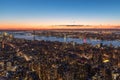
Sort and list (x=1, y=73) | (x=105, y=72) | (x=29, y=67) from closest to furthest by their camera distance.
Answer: (x=105, y=72), (x=1, y=73), (x=29, y=67)

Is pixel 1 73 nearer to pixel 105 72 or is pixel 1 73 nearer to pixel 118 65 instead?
pixel 105 72

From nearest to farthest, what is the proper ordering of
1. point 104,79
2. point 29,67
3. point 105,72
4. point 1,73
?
point 104,79 → point 105,72 → point 1,73 → point 29,67

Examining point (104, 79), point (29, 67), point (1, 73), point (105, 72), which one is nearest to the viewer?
point (104, 79)

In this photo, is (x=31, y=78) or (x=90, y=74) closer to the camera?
(x=31, y=78)

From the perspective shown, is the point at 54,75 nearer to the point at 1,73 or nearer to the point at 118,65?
the point at 1,73

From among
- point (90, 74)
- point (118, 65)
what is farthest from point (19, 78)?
point (118, 65)

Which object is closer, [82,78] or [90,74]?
[82,78]

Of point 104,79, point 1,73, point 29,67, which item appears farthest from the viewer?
point 29,67

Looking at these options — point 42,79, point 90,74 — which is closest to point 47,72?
point 42,79
